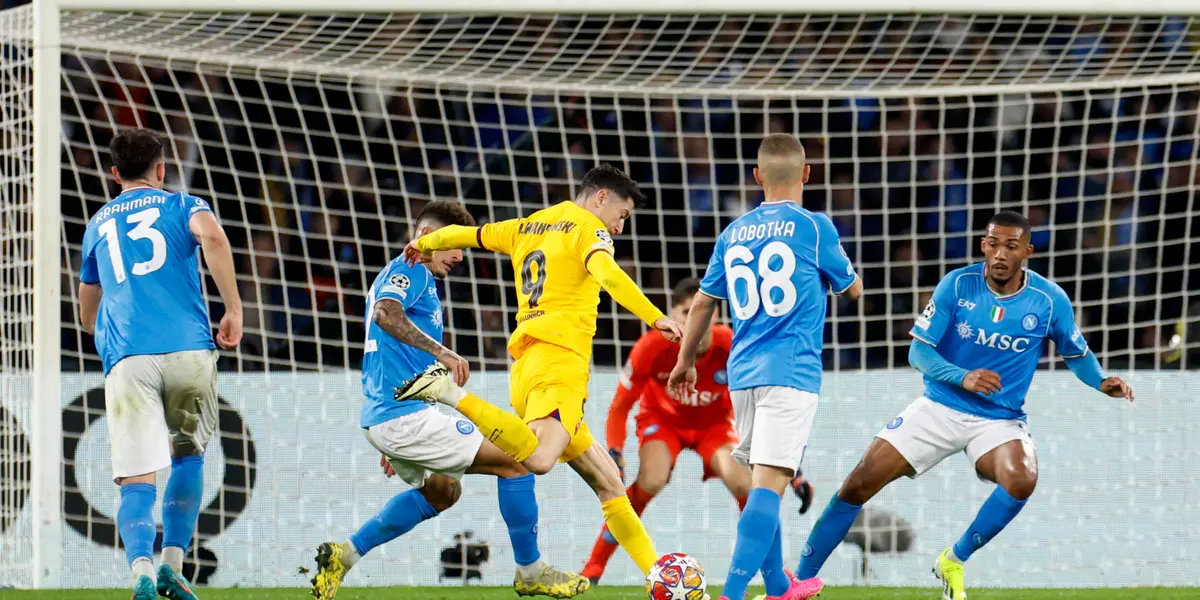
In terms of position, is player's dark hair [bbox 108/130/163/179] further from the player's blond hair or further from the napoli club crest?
the napoli club crest

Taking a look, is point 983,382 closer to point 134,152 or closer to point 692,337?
point 692,337

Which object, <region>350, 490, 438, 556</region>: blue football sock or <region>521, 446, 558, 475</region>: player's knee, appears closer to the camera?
<region>521, 446, 558, 475</region>: player's knee

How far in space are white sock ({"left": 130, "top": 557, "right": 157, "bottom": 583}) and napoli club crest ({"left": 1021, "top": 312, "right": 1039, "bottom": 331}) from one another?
3364 millimetres

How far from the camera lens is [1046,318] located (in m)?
5.28

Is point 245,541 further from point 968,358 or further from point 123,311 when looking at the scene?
point 968,358

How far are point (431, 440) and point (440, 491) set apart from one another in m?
0.39

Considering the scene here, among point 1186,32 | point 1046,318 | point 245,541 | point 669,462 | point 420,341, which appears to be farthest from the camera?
point 1186,32

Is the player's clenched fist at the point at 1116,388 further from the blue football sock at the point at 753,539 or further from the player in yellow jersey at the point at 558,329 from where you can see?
the player in yellow jersey at the point at 558,329

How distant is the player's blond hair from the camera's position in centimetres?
455

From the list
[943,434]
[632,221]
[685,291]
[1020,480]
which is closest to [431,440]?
[685,291]

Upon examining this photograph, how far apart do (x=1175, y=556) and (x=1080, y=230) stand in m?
2.46

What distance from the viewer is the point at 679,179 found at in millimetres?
9398

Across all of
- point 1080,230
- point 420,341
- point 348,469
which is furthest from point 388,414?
point 1080,230

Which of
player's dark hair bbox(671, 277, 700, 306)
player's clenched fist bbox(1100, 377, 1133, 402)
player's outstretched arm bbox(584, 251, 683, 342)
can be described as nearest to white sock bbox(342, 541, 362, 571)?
player's outstretched arm bbox(584, 251, 683, 342)
